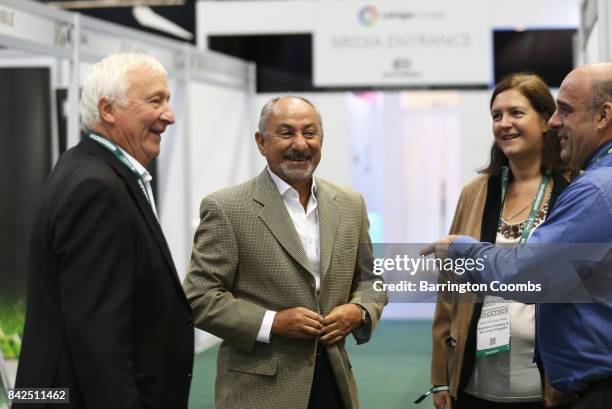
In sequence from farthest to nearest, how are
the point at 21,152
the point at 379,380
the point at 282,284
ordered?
the point at 21,152 → the point at 379,380 → the point at 282,284

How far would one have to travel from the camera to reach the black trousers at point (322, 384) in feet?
8.34

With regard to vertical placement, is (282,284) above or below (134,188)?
below

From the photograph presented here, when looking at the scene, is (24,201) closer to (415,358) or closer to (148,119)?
(415,358)

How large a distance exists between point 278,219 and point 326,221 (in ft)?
0.53

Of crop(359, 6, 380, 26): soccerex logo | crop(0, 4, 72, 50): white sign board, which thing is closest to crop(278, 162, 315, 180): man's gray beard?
crop(0, 4, 72, 50): white sign board

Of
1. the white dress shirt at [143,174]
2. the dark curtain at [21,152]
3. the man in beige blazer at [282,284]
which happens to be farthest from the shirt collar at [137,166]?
the dark curtain at [21,152]

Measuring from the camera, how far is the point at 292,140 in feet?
8.43

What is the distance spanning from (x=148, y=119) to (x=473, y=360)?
1.26 metres

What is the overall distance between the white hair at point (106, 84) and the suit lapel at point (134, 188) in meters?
0.08

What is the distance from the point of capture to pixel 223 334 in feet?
8.13

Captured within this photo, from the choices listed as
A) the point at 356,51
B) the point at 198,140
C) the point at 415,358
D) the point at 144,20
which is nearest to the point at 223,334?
the point at 415,358

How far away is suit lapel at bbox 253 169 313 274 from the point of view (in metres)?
2.50

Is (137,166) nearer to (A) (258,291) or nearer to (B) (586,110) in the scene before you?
(A) (258,291)

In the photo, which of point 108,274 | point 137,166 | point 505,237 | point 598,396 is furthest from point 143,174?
point 598,396
